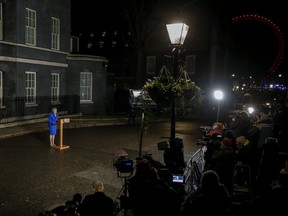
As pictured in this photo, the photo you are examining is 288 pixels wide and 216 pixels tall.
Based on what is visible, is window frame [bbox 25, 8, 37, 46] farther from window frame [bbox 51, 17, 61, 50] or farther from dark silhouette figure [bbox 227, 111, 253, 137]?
dark silhouette figure [bbox 227, 111, 253, 137]

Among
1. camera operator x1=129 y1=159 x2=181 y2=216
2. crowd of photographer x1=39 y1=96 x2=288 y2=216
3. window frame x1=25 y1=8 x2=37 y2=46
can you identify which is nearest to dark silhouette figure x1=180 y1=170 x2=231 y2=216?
crowd of photographer x1=39 y1=96 x2=288 y2=216

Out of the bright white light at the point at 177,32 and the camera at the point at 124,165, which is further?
the bright white light at the point at 177,32

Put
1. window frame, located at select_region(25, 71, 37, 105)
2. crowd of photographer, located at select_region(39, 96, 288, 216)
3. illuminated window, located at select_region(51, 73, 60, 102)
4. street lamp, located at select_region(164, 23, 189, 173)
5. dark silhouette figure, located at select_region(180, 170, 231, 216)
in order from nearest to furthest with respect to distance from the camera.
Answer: dark silhouette figure, located at select_region(180, 170, 231, 216), crowd of photographer, located at select_region(39, 96, 288, 216), street lamp, located at select_region(164, 23, 189, 173), window frame, located at select_region(25, 71, 37, 105), illuminated window, located at select_region(51, 73, 60, 102)

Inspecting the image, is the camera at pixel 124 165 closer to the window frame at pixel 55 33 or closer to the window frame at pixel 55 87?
the window frame at pixel 55 87

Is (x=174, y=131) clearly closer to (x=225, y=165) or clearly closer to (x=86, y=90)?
(x=225, y=165)

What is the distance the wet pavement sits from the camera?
7529mm

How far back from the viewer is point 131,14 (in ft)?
105

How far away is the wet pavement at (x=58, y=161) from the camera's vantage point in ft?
24.7

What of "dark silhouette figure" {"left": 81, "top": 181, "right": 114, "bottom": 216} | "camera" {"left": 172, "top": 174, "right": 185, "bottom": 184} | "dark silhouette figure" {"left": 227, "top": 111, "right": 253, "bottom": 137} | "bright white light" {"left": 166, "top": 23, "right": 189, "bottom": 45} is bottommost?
"dark silhouette figure" {"left": 81, "top": 181, "right": 114, "bottom": 216}

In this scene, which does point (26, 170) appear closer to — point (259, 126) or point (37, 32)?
point (259, 126)

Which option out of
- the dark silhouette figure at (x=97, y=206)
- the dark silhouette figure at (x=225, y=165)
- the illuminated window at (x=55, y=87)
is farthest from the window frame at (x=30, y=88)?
the dark silhouette figure at (x=97, y=206)

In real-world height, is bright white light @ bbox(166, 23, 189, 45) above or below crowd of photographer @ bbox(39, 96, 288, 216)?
above

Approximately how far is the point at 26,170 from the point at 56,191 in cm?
234

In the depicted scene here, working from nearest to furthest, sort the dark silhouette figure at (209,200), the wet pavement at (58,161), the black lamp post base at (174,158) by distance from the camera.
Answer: the dark silhouette figure at (209,200)
the black lamp post base at (174,158)
the wet pavement at (58,161)
